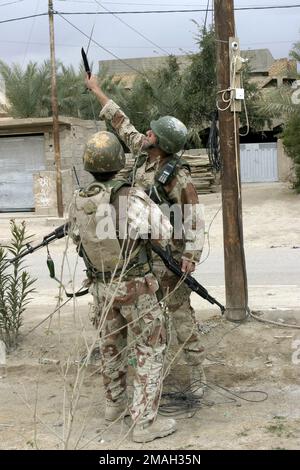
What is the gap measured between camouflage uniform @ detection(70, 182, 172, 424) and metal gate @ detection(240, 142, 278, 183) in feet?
77.3

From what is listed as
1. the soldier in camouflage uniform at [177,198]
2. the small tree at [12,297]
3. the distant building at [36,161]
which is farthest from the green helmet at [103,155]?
the distant building at [36,161]

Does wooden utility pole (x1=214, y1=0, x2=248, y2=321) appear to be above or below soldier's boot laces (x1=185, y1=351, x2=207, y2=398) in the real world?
above

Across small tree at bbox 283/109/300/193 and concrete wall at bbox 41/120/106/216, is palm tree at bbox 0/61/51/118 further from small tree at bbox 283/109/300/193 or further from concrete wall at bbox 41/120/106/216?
small tree at bbox 283/109/300/193

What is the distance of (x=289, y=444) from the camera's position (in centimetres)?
322

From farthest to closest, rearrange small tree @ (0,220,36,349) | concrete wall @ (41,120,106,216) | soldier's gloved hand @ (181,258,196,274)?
concrete wall @ (41,120,106,216), small tree @ (0,220,36,349), soldier's gloved hand @ (181,258,196,274)

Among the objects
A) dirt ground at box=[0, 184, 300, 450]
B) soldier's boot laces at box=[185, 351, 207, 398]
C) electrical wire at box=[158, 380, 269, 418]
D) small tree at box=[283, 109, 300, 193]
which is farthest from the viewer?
small tree at box=[283, 109, 300, 193]

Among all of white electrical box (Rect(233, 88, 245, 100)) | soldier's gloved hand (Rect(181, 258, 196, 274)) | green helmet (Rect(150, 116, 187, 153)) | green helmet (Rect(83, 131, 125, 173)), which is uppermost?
white electrical box (Rect(233, 88, 245, 100))

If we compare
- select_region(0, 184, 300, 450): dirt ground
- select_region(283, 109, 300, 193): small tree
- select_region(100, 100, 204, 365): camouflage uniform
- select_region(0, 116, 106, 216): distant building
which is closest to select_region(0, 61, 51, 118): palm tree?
select_region(0, 116, 106, 216): distant building

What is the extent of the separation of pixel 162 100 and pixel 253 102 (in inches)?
150

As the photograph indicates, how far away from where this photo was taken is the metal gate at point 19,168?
19125 mm

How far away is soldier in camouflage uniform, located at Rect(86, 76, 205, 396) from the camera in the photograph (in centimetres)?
399

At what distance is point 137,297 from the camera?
3.48 metres

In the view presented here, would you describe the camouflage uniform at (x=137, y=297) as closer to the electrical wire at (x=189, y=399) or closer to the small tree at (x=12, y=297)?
the electrical wire at (x=189, y=399)

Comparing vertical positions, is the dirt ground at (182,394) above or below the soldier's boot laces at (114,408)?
below
